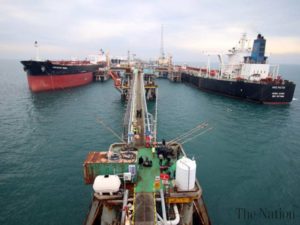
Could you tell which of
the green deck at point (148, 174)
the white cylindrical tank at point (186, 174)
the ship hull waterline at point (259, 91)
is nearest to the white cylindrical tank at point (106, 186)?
the green deck at point (148, 174)

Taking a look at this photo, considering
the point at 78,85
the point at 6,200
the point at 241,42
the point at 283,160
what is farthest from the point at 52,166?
the point at 241,42

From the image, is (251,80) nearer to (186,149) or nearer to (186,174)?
(186,149)

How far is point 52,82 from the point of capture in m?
64.2

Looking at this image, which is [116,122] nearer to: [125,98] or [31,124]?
[31,124]

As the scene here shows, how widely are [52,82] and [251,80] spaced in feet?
210

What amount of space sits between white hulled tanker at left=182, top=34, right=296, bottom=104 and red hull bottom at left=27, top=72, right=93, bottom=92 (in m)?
Result: 51.3

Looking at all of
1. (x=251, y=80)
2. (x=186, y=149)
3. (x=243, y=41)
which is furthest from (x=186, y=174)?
(x=243, y=41)

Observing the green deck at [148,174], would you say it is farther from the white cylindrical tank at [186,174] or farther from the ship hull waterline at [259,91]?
the ship hull waterline at [259,91]

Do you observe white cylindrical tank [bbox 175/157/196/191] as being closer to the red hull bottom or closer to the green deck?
the green deck

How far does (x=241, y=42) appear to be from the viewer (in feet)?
238

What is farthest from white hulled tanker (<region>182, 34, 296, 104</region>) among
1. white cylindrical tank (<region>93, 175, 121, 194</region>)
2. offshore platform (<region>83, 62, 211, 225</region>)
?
white cylindrical tank (<region>93, 175, 121, 194</region>)

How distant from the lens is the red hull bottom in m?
60.9

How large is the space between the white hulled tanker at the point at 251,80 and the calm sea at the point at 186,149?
509 centimetres

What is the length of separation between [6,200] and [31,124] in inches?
838
